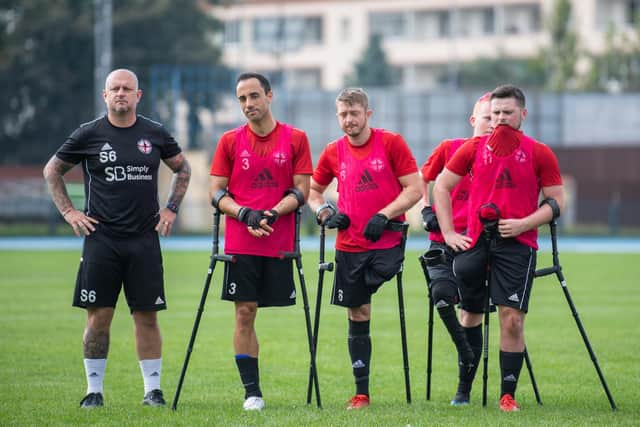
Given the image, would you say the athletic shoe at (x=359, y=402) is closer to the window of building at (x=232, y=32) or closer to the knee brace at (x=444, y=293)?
the knee brace at (x=444, y=293)

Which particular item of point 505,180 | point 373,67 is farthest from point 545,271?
point 373,67

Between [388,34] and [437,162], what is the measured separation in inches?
3385

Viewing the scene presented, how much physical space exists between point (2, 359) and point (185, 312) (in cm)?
567

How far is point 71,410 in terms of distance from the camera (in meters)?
9.19

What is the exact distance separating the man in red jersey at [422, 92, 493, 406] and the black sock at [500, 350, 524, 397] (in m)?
0.65

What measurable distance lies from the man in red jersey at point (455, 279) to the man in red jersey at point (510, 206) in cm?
49

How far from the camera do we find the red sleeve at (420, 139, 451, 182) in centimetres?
1007

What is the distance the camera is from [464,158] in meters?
9.18

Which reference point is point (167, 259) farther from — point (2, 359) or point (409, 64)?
point (409, 64)

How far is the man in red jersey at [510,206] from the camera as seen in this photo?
8.98 metres

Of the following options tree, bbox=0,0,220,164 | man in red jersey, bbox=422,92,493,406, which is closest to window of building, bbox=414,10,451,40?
tree, bbox=0,0,220,164

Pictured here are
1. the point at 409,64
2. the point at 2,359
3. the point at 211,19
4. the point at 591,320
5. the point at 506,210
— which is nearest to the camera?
the point at 506,210

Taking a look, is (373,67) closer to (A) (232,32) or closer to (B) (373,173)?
(A) (232,32)

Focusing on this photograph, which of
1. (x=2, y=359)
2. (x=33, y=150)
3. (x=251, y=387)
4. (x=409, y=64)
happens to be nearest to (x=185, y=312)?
(x=2, y=359)
